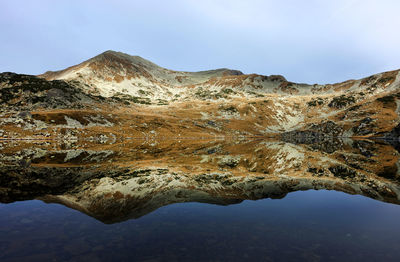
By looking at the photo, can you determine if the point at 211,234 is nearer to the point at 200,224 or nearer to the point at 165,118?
the point at 200,224

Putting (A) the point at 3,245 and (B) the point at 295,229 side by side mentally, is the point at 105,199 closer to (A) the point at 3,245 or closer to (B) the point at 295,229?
(A) the point at 3,245

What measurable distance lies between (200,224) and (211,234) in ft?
4.55

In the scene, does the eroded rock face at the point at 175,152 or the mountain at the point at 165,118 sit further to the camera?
the mountain at the point at 165,118

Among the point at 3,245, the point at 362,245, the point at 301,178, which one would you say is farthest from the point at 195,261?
the point at 301,178

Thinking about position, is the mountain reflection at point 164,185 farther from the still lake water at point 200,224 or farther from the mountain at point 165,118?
the mountain at point 165,118

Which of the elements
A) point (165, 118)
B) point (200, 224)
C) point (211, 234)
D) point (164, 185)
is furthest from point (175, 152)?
point (165, 118)

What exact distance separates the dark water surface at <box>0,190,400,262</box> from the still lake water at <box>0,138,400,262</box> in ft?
0.16

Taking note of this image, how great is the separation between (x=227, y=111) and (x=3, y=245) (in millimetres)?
186112

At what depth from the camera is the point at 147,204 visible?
1641 centimetres

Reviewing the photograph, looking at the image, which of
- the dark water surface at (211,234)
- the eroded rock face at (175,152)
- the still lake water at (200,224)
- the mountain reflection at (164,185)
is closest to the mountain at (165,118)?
the eroded rock face at (175,152)

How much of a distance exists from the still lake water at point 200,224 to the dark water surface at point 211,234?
48 millimetres

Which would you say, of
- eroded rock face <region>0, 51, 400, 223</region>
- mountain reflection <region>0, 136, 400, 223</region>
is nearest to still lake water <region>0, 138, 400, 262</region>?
mountain reflection <region>0, 136, 400, 223</region>

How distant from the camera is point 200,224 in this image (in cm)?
1263

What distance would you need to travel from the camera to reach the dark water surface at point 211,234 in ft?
31.1
